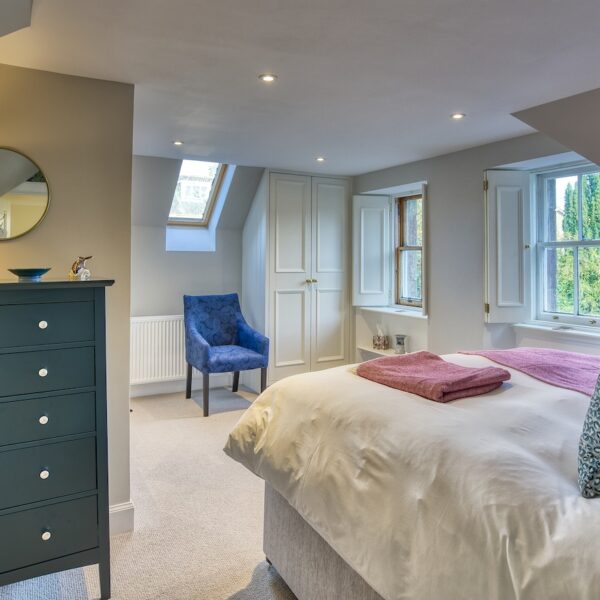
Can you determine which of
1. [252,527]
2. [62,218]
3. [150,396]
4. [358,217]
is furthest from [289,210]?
[252,527]

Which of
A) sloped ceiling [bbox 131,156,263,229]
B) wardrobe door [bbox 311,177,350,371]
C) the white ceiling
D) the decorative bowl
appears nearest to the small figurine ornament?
the decorative bowl

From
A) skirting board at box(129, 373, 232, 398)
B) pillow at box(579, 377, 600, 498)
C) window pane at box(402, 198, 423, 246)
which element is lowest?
skirting board at box(129, 373, 232, 398)

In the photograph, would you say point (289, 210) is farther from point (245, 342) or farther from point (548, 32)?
point (548, 32)

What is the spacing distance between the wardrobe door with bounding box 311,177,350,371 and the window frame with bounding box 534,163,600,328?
6.57 feet

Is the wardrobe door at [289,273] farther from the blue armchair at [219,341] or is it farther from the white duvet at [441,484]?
the white duvet at [441,484]

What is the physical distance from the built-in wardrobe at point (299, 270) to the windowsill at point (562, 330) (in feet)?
6.53

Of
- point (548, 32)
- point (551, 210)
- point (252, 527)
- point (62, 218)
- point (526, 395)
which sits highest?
point (548, 32)

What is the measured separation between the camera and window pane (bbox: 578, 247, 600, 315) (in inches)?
138

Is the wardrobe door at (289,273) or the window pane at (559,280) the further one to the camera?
the wardrobe door at (289,273)

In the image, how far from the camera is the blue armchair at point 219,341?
4.26 metres

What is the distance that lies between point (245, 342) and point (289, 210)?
4.52 ft

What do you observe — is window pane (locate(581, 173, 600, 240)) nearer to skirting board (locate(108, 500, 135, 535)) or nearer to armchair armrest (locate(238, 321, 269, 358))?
armchair armrest (locate(238, 321, 269, 358))

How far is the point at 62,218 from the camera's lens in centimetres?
238

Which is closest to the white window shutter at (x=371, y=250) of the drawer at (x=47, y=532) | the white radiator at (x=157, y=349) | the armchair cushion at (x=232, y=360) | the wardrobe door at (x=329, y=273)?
the wardrobe door at (x=329, y=273)
